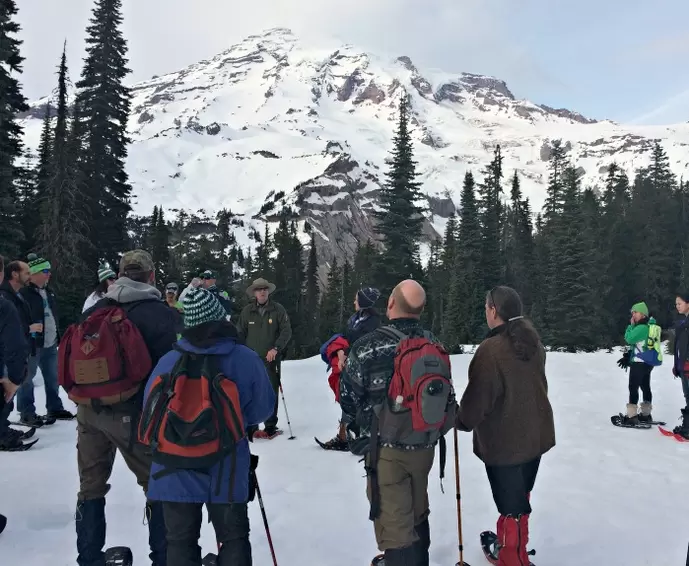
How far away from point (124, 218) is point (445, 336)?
23.1m

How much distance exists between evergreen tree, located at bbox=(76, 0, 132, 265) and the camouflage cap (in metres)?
25.4

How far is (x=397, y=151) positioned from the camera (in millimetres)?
28594

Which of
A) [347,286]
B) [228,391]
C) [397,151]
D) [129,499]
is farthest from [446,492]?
[347,286]

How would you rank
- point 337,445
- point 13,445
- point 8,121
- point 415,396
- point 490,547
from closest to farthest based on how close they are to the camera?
point 415,396 < point 490,547 < point 13,445 < point 337,445 < point 8,121

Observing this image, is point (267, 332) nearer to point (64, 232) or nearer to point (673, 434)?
point (673, 434)

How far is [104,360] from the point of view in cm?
326

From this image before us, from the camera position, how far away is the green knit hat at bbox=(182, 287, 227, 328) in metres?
2.96

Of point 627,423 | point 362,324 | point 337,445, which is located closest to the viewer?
point 362,324

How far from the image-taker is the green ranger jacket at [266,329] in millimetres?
7496

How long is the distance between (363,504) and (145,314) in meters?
3.06

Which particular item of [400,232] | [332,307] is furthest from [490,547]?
[332,307]

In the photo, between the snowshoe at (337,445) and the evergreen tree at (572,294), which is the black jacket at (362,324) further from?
the evergreen tree at (572,294)

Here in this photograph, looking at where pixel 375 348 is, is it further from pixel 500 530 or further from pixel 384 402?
pixel 500 530

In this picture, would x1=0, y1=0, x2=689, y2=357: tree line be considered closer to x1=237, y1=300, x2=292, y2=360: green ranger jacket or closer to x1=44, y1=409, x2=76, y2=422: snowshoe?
x1=44, y1=409, x2=76, y2=422: snowshoe
